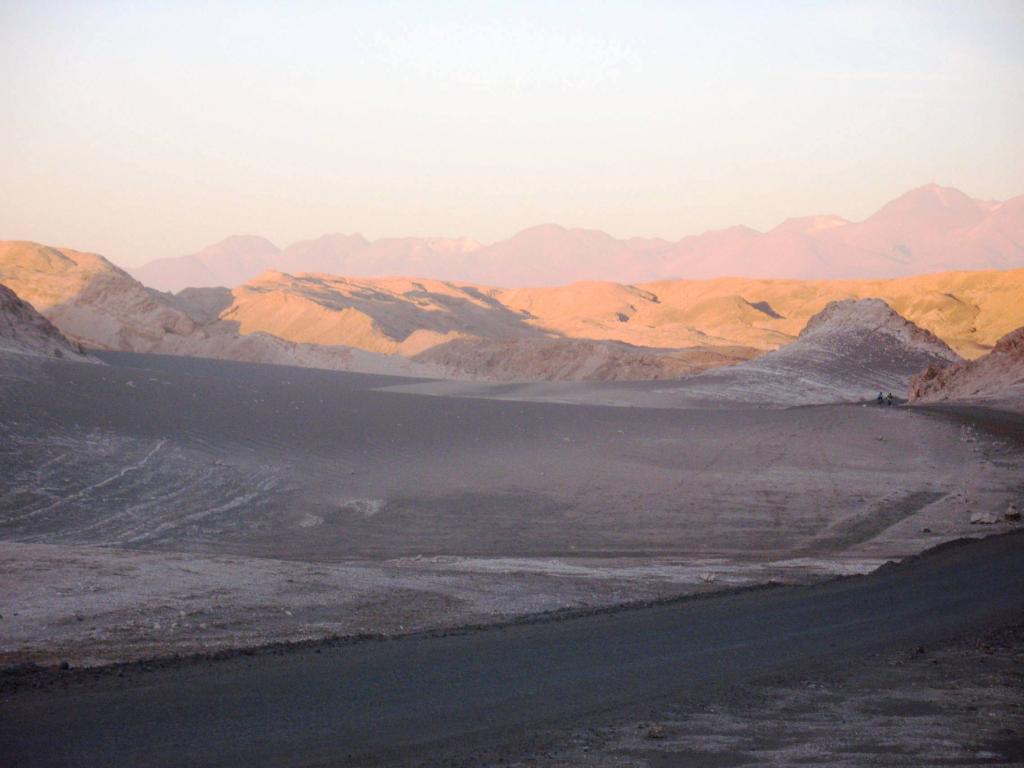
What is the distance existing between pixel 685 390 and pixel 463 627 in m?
35.0

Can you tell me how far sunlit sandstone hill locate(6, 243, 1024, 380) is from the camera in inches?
2495

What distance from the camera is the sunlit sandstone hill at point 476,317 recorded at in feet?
208

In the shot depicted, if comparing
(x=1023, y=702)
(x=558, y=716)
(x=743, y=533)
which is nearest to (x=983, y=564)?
(x=743, y=533)

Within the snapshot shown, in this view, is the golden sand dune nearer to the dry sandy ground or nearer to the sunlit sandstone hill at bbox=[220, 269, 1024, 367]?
the sunlit sandstone hill at bbox=[220, 269, 1024, 367]

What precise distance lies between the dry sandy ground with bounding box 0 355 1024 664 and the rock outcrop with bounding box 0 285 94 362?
498 centimetres

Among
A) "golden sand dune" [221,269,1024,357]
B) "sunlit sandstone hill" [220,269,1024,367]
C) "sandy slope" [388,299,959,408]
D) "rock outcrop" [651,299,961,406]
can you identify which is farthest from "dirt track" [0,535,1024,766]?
"golden sand dune" [221,269,1024,357]

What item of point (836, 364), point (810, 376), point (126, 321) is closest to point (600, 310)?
point (126, 321)

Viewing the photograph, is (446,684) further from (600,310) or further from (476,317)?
(600,310)

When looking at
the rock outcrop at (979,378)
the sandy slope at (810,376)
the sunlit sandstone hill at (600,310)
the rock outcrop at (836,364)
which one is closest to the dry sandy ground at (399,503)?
the rock outcrop at (979,378)

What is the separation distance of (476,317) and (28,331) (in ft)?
216

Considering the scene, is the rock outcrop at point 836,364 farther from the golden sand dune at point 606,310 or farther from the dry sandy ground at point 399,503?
the golden sand dune at point 606,310

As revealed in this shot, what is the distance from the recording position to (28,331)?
107ft

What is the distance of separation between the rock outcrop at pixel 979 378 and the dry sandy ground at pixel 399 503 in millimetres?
7072

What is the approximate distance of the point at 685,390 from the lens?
147ft
